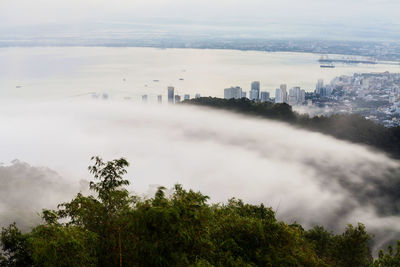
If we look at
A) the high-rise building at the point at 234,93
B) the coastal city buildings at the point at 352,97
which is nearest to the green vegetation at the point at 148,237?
the coastal city buildings at the point at 352,97

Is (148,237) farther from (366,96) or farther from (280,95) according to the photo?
(280,95)

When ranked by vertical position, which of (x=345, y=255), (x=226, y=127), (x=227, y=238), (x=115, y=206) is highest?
(x=115, y=206)

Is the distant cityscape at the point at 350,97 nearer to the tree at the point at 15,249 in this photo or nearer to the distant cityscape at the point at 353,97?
the distant cityscape at the point at 353,97

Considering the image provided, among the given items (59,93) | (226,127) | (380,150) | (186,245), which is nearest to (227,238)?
(186,245)

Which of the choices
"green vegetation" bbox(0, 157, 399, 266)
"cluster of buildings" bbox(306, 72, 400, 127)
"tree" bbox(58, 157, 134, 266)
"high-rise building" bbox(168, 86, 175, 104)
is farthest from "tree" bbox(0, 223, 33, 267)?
"high-rise building" bbox(168, 86, 175, 104)

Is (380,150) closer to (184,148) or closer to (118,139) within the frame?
(184,148)

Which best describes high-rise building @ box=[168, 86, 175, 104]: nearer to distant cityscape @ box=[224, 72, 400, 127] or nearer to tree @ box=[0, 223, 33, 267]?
Result: distant cityscape @ box=[224, 72, 400, 127]
